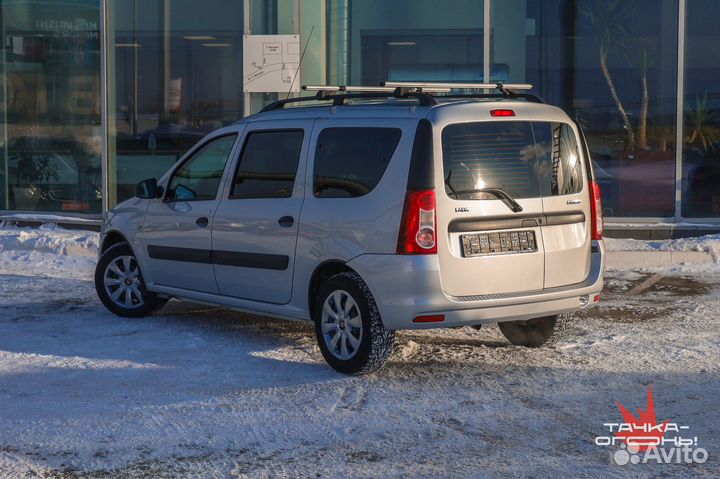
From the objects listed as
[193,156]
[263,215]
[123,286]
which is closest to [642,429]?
[263,215]

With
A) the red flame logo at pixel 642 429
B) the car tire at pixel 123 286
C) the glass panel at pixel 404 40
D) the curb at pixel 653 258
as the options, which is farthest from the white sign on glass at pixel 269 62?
the red flame logo at pixel 642 429

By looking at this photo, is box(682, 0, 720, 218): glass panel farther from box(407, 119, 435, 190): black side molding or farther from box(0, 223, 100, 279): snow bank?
box(407, 119, 435, 190): black side molding

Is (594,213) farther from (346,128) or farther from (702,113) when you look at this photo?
(702,113)

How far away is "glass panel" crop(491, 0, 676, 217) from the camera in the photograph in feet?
48.2

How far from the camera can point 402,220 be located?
7.03 meters

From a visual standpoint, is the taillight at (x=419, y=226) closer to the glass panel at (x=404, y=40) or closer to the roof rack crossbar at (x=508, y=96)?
the roof rack crossbar at (x=508, y=96)

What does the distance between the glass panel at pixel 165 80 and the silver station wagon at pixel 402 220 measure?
7141mm

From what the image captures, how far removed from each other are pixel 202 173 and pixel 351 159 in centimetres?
174

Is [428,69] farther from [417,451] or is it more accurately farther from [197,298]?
[417,451]

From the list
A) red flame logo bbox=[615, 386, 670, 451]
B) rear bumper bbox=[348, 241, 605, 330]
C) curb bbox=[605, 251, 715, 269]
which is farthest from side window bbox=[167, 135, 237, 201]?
curb bbox=[605, 251, 715, 269]

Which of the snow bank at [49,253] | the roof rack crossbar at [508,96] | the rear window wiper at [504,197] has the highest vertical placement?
the roof rack crossbar at [508,96]

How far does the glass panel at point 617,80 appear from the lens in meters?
14.7

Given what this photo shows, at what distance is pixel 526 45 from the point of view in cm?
1495

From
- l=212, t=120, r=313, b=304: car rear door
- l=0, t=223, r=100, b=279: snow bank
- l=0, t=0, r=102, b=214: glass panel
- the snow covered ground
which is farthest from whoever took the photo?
l=0, t=0, r=102, b=214: glass panel
